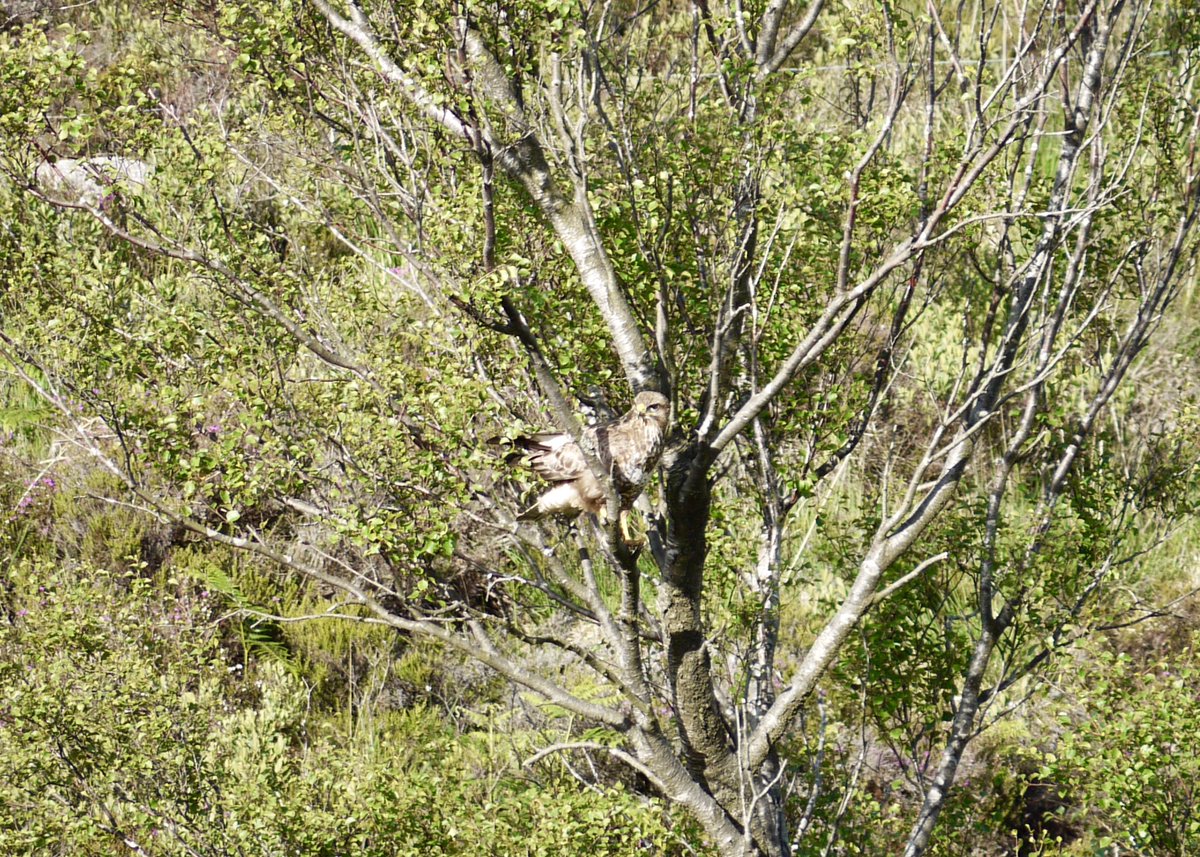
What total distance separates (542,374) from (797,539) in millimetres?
4105

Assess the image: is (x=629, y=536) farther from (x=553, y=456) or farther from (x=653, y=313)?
(x=653, y=313)

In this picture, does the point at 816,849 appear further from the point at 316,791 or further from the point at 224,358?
the point at 224,358

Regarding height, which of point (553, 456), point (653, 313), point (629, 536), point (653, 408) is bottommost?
point (629, 536)

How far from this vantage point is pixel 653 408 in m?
3.02

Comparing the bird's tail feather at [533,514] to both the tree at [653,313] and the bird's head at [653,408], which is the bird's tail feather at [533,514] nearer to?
the tree at [653,313]

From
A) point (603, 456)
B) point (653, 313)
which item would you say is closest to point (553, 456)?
point (603, 456)

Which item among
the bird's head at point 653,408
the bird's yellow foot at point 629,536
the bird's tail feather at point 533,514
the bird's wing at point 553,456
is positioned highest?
the bird's head at point 653,408

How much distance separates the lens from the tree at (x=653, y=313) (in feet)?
10.4

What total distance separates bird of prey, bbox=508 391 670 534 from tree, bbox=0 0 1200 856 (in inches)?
6.8

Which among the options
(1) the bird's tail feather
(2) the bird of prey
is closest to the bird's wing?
(2) the bird of prey

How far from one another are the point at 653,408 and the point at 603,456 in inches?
7.4

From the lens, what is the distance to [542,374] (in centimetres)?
279

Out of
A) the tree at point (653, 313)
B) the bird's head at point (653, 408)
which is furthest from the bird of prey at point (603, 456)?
the tree at point (653, 313)

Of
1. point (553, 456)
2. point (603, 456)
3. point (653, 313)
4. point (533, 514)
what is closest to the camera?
point (603, 456)
